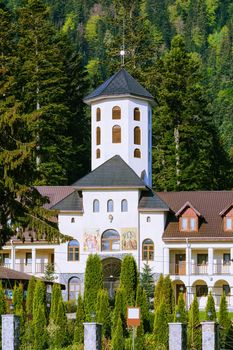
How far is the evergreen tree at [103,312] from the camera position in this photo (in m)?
46.0

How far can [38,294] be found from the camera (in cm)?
4797

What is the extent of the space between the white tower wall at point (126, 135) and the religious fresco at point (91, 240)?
5.16 meters

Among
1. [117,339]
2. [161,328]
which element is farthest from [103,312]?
[117,339]

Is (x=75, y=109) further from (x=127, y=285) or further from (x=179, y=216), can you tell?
(x=127, y=285)

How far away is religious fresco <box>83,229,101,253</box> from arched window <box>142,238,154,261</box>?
2.39 meters

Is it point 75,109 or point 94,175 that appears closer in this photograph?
point 94,175

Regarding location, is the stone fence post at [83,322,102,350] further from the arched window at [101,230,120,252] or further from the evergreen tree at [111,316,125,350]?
the arched window at [101,230,120,252]

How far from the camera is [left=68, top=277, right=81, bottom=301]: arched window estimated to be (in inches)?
2682

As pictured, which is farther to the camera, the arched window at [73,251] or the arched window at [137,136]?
the arched window at [137,136]

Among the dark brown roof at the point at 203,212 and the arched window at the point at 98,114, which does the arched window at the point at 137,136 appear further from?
the dark brown roof at the point at 203,212

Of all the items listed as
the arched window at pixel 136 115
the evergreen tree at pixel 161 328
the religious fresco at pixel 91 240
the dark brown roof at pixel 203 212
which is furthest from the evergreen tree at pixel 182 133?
the evergreen tree at pixel 161 328

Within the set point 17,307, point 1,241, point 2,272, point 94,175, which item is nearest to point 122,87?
point 94,175

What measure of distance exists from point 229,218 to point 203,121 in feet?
49.9

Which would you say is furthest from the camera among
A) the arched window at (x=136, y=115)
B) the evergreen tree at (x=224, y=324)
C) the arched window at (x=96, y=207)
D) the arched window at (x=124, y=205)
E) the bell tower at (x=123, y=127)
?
the arched window at (x=136, y=115)
